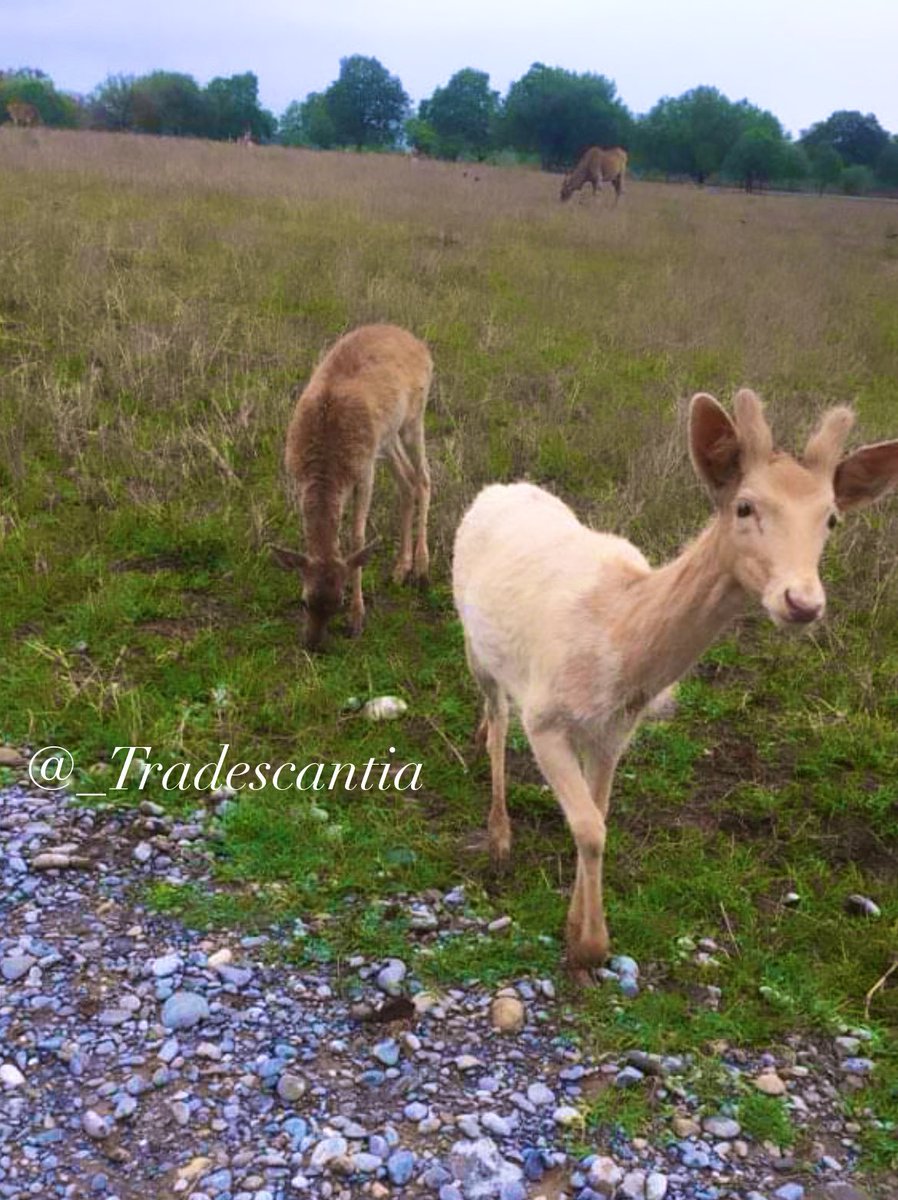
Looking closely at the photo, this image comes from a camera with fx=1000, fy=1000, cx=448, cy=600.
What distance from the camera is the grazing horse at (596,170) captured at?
25.7 meters

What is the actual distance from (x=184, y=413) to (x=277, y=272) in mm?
4241

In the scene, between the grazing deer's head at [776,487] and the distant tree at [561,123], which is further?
the distant tree at [561,123]

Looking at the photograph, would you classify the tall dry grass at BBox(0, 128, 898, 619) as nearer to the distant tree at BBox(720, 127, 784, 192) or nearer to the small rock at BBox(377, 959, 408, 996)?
the small rock at BBox(377, 959, 408, 996)

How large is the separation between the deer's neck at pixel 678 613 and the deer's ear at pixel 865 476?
0.40m

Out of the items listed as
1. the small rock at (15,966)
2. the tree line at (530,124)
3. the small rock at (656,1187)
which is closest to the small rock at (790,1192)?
the small rock at (656,1187)

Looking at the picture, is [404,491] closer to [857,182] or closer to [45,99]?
[857,182]

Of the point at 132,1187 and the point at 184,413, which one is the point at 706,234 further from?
the point at 132,1187

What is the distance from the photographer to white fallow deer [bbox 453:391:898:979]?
9.59ft

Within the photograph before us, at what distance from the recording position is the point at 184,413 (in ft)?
27.0

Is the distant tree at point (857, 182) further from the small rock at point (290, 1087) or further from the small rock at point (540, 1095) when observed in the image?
the small rock at point (290, 1087)

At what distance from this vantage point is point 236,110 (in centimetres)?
6612

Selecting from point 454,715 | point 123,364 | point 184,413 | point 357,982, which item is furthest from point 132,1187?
point 123,364

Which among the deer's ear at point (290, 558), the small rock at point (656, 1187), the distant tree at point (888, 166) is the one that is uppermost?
the distant tree at point (888, 166)

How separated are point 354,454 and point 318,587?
3.55 feet
